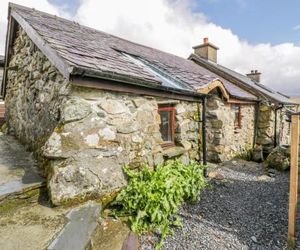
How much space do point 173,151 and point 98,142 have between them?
2514 mm

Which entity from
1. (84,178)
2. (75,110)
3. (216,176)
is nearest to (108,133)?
(75,110)

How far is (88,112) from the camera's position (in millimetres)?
3791

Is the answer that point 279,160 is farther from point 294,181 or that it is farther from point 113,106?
point 113,106

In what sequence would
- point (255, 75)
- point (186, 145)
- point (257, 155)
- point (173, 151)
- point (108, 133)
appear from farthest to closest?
point (255, 75) → point (257, 155) → point (186, 145) → point (173, 151) → point (108, 133)

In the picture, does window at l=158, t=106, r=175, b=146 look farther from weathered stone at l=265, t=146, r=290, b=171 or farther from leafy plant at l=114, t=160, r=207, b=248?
weathered stone at l=265, t=146, r=290, b=171

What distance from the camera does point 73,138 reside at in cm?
362

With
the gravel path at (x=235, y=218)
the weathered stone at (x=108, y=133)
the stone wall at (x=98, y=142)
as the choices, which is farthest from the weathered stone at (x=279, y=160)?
the weathered stone at (x=108, y=133)

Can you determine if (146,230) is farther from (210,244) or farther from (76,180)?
(76,180)

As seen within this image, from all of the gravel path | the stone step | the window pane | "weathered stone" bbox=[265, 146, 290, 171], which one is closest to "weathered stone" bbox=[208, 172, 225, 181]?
the gravel path

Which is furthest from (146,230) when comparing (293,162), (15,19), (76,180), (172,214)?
(15,19)

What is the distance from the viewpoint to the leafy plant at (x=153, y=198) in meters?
3.65

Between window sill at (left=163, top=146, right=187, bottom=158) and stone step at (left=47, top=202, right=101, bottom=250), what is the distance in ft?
7.78

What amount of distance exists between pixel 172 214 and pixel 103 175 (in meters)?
1.49

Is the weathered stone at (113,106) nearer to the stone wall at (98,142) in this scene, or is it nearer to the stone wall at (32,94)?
the stone wall at (98,142)
